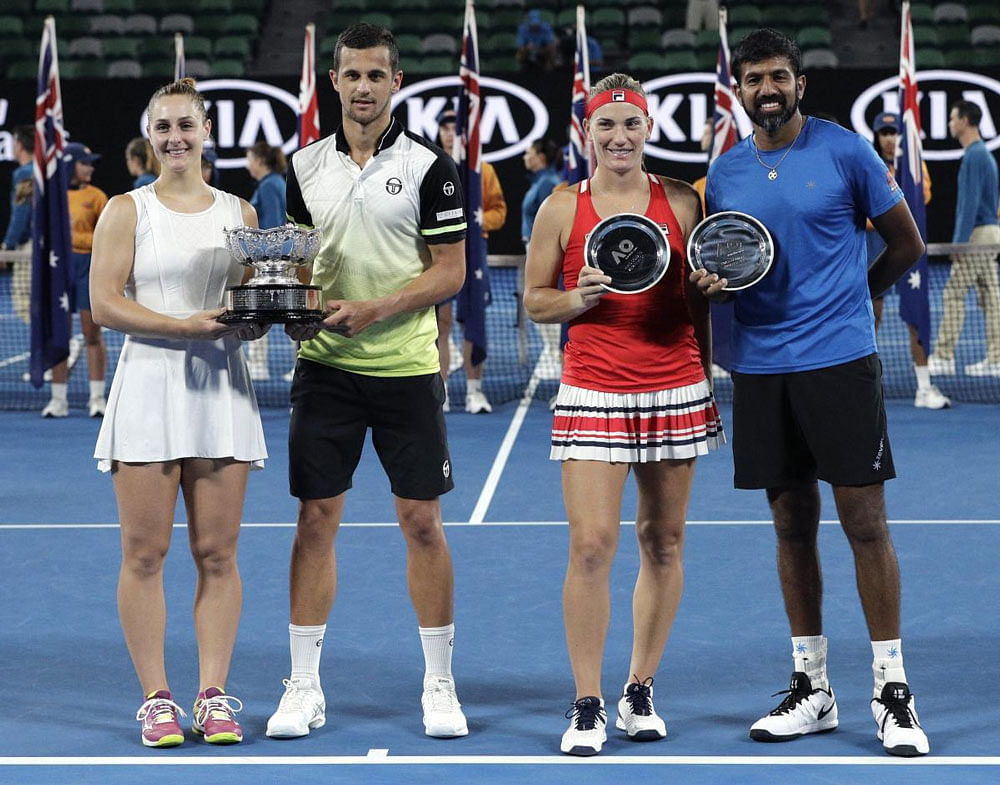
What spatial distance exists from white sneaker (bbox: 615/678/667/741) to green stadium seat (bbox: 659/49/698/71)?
716 inches

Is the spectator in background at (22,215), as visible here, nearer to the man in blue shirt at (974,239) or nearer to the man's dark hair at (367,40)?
the man in blue shirt at (974,239)

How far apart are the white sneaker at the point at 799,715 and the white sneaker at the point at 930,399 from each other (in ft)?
24.6

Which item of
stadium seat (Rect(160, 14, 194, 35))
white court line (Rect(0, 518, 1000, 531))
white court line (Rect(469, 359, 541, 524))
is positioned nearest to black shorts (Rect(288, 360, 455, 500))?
white court line (Rect(0, 518, 1000, 531))

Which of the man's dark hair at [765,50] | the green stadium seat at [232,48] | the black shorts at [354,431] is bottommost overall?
the black shorts at [354,431]

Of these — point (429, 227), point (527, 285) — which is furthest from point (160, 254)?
point (527, 285)

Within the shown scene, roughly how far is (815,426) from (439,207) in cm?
137

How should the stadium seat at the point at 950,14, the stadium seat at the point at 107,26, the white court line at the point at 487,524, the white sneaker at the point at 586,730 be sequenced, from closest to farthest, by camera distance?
the white sneaker at the point at 586,730
the white court line at the point at 487,524
the stadium seat at the point at 950,14
the stadium seat at the point at 107,26

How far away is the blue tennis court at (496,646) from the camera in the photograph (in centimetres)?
460

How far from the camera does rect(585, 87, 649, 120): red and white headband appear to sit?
15.3 ft

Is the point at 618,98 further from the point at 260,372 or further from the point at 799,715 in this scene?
the point at 260,372

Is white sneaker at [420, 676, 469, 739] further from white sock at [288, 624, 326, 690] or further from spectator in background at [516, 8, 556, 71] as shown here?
spectator in background at [516, 8, 556, 71]

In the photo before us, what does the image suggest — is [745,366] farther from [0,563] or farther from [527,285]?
[0,563]

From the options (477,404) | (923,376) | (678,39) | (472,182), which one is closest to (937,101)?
(678,39)

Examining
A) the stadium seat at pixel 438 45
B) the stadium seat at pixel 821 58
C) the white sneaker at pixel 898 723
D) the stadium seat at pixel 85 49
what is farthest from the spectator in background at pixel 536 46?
the white sneaker at pixel 898 723
